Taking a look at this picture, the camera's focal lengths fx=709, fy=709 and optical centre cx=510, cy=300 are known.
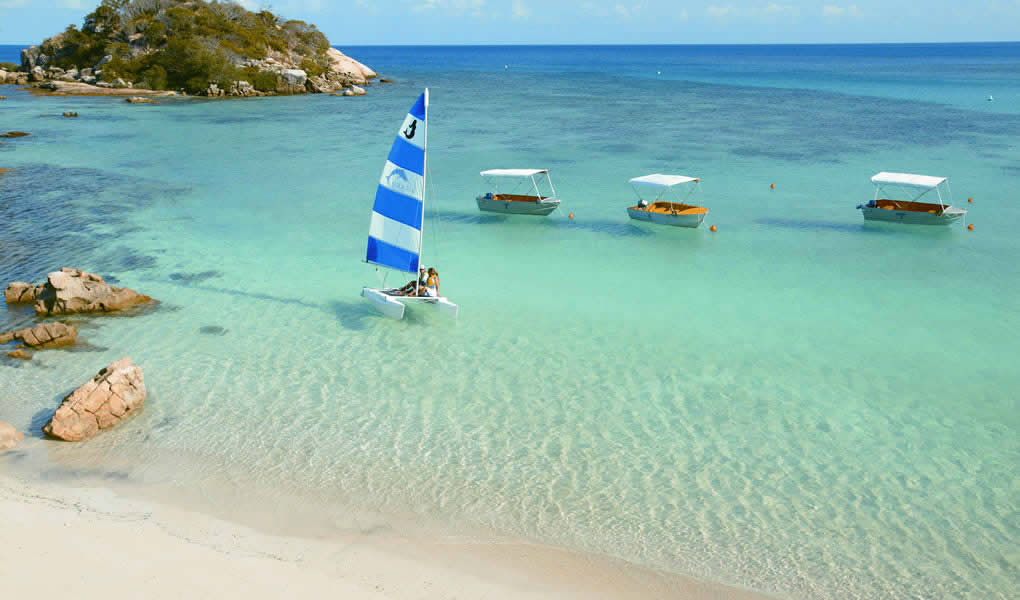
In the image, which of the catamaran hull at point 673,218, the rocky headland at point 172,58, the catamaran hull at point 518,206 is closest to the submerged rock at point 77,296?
the catamaran hull at point 518,206

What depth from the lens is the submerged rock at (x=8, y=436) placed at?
45.1 ft

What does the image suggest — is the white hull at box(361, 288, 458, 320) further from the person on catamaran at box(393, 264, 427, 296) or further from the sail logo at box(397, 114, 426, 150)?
the sail logo at box(397, 114, 426, 150)

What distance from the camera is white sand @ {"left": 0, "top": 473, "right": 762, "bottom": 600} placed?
395 inches

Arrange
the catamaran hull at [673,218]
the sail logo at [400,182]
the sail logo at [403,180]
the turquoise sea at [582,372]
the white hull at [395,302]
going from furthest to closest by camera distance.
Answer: the catamaran hull at [673,218] < the white hull at [395,302] < the sail logo at [400,182] < the sail logo at [403,180] < the turquoise sea at [582,372]

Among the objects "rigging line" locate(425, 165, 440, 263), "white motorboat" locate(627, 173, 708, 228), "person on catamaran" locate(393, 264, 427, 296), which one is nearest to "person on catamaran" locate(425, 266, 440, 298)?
"person on catamaran" locate(393, 264, 427, 296)

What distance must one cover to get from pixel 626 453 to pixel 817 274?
573 inches

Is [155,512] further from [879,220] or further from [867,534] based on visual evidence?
[879,220]

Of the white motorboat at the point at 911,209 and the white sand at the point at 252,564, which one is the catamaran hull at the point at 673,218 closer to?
the white motorboat at the point at 911,209

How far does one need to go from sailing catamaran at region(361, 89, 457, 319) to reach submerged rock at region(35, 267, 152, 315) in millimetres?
7316

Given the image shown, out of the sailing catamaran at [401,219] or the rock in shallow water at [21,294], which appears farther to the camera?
the rock in shallow water at [21,294]

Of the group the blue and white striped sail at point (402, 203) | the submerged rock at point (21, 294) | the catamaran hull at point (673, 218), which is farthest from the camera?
the catamaran hull at point (673, 218)

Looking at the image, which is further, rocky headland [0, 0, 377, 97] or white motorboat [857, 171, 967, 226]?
rocky headland [0, 0, 377, 97]

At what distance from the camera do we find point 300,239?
28406mm

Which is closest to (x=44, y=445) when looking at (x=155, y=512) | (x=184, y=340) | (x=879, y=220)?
(x=155, y=512)
